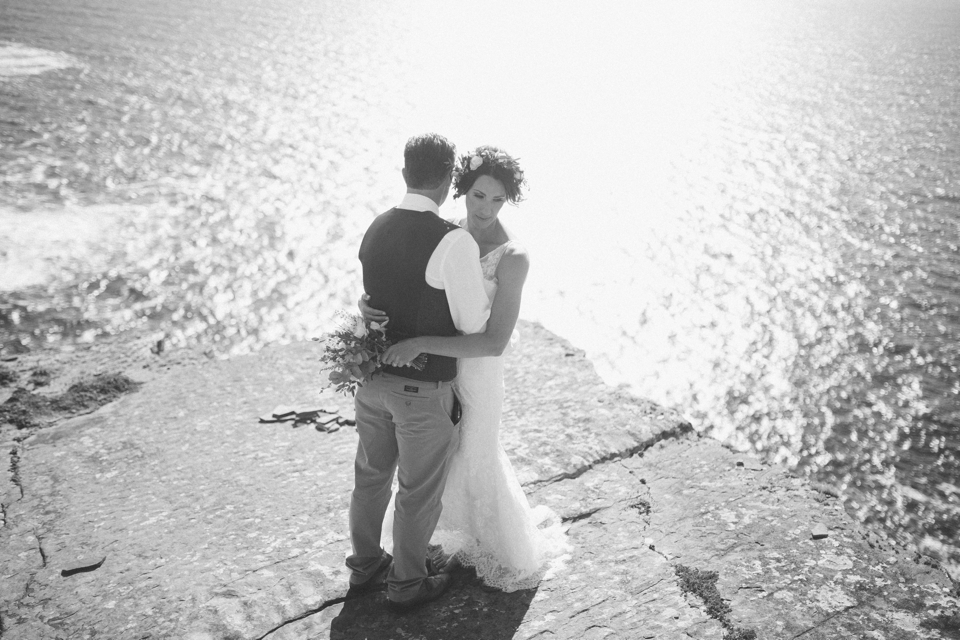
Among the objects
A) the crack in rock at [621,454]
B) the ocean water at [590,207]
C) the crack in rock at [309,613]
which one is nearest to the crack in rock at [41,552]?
the crack in rock at [309,613]

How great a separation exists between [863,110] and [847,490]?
17.3 m

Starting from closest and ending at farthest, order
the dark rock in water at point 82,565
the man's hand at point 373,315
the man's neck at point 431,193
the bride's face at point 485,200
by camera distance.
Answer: the man's neck at point 431,193
the man's hand at point 373,315
the bride's face at point 485,200
the dark rock in water at point 82,565

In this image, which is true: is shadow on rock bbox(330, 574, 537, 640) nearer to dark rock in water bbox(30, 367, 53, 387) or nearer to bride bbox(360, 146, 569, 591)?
bride bbox(360, 146, 569, 591)

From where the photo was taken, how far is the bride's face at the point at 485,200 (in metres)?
4.26

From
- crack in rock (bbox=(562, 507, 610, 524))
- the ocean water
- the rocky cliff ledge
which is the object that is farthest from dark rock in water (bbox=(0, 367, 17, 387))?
crack in rock (bbox=(562, 507, 610, 524))

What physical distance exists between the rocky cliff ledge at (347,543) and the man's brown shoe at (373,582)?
8 cm

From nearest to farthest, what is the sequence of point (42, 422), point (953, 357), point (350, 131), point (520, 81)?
point (42, 422)
point (953, 357)
point (350, 131)
point (520, 81)

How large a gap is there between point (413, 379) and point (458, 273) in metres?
0.64

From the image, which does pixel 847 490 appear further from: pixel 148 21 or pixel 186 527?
pixel 148 21

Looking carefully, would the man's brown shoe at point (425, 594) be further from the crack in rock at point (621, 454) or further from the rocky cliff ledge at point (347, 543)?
the crack in rock at point (621, 454)

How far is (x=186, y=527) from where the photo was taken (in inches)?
211

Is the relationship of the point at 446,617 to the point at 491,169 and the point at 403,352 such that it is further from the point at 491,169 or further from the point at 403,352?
the point at 491,169

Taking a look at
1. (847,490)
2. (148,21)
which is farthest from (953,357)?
(148,21)

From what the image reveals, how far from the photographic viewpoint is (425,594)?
14.7 ft
